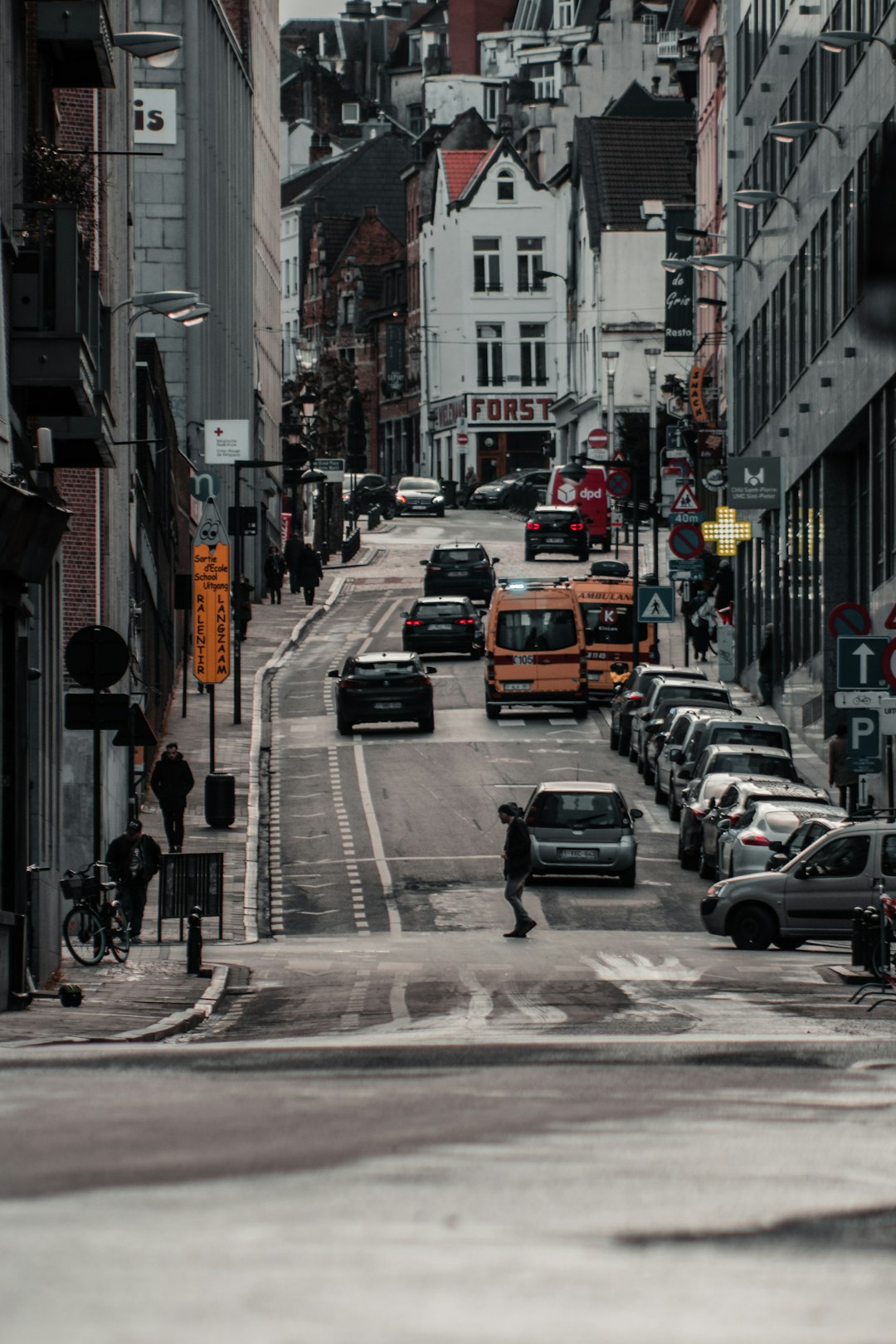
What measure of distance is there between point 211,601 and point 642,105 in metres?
88.0

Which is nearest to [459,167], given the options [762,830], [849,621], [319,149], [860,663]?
[319,149]

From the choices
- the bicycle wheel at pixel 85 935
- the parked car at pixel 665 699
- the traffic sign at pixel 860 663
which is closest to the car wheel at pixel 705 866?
the traffic sign at pixel 860 663

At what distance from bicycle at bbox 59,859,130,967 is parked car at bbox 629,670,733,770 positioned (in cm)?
2058

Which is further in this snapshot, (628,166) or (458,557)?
(628,166)

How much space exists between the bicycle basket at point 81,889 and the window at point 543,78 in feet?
481

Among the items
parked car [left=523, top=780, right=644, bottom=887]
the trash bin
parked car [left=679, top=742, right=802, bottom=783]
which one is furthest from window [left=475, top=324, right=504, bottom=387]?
parked car [left=523, top=780, right=644, bottom=887]

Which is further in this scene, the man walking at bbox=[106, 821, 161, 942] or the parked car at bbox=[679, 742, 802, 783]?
the parked car at bbox=[679, 742, 802, 783]

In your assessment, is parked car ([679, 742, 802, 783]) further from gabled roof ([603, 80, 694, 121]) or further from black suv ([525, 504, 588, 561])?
gabled roof ([603, 80, 694, 121])

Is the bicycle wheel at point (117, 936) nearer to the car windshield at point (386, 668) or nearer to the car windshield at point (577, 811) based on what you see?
the car windshield at point (577, 811)

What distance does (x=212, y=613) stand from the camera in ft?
157

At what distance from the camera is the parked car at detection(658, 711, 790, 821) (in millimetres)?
37969

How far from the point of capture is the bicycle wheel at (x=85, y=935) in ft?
78.1

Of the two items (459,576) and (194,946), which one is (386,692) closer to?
(459,576)

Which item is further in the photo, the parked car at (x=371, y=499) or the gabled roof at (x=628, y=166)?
the gabled roof at (x=628, y=166)
